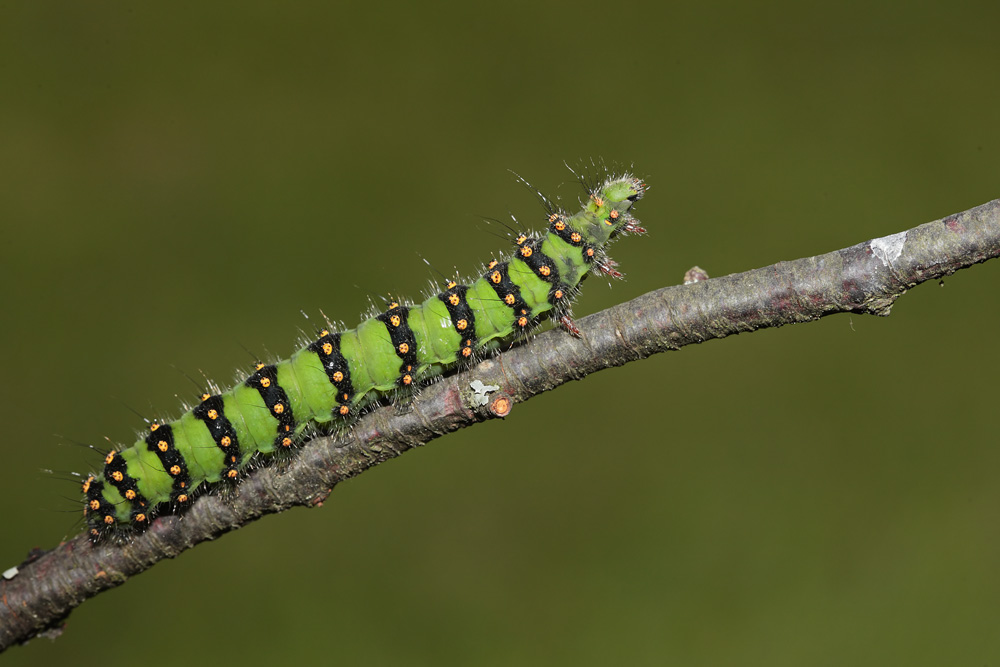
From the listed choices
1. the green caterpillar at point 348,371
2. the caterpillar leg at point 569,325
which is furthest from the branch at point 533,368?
the green caterpillar at point 348,371

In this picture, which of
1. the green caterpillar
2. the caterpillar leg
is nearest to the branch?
the caterpillar leg

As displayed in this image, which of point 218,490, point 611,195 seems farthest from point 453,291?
point 218,490

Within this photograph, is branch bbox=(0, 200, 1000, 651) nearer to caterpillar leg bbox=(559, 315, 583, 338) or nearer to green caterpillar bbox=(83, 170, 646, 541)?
caterpillar leg bbox=(559, 315, 583, 338)

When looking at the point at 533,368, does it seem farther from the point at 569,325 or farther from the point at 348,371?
the point at 348,371

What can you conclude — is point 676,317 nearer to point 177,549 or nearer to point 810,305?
point 810,305

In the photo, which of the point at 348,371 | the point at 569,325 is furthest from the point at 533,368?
the point at 348,371

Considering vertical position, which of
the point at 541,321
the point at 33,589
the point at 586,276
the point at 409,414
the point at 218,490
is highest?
the point at 586,276
